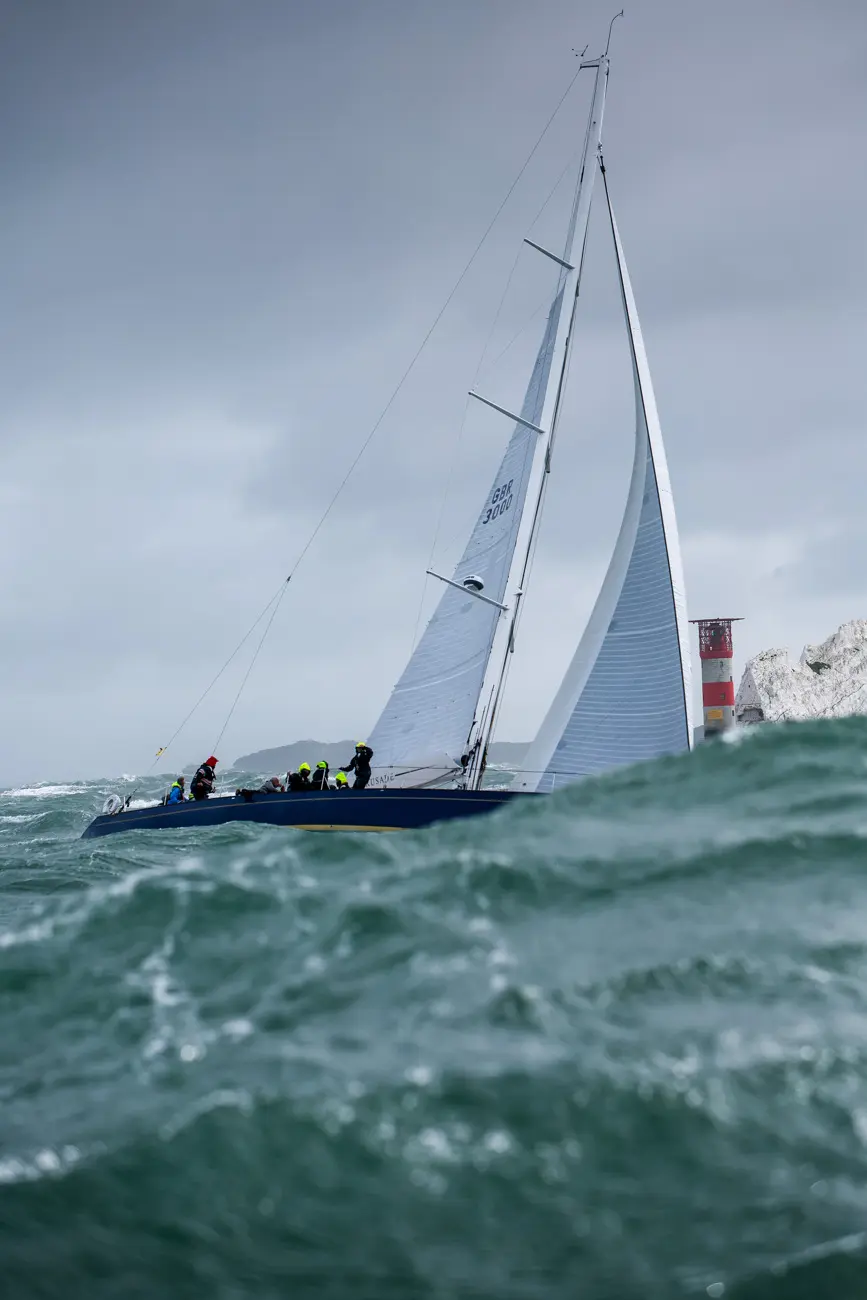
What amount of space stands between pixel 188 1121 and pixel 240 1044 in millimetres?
587

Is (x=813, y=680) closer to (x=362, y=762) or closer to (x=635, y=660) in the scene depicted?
(x=362, y=762)

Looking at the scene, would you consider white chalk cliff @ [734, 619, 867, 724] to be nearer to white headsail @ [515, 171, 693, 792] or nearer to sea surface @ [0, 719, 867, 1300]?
white headsail @ [515, 171, 693, 792]

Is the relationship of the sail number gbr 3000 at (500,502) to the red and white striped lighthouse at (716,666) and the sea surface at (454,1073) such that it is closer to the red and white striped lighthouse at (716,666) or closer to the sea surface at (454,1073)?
the sea surface at (454,1073)

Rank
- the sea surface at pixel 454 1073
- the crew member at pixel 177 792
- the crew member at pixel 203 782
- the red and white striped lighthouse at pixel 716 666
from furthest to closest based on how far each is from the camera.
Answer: the red and white striped lighthouse at pixel 716 666 → the crew member at pixel 177 792 → the crew member at pixel 203 782 → the sea surface at pixel 454 1073

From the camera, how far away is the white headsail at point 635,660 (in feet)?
52.7

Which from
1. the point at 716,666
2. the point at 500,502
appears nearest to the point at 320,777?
the point at 500,502

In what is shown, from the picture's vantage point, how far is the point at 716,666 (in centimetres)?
5941

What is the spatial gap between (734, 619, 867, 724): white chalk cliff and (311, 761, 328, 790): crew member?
70843 millimetres

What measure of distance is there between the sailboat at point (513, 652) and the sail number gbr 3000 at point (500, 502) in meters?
0.04

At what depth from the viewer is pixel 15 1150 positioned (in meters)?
4.20

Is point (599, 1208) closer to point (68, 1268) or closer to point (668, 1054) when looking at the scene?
point (668, 1054)

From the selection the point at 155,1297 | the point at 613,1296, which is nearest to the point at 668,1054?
the point at 613,1296

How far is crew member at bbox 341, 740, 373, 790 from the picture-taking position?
19750mm

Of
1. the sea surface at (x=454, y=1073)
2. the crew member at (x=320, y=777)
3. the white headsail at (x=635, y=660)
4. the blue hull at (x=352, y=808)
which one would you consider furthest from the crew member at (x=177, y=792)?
the sea surface at (x=454, y=1073)
